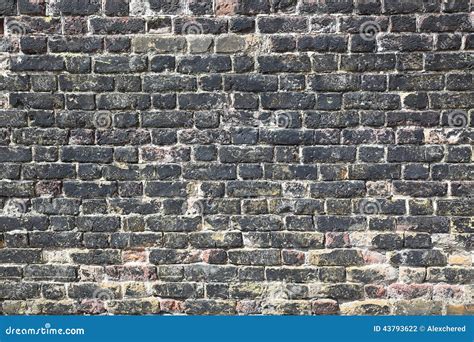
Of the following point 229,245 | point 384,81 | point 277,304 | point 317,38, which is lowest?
point 277,304

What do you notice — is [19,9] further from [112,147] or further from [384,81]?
[384,81]

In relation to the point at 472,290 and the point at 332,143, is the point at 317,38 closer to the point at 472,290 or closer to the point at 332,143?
the point at 332,143

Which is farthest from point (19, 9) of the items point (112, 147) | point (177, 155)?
point (177, 155)

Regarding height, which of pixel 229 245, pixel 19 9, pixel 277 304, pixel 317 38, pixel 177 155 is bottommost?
pixel 277 304

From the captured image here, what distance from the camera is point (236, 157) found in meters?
3.28

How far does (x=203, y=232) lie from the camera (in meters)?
3.34

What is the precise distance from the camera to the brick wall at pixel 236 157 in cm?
319

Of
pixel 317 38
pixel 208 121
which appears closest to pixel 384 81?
pixel 317 38

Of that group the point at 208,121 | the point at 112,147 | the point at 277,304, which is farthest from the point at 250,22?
the point at 277,304

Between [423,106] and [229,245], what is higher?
[423,106]

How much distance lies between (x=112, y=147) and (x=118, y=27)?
2.57 ft

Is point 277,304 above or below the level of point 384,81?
below

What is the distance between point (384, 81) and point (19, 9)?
2421 millimetres

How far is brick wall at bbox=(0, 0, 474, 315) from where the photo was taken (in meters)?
3.19
